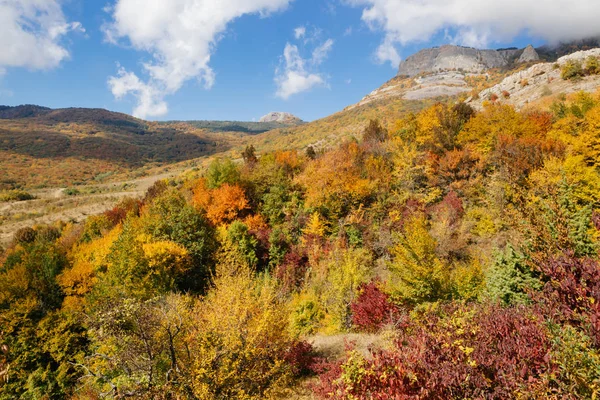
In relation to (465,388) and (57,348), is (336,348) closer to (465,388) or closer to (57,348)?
(465,388)

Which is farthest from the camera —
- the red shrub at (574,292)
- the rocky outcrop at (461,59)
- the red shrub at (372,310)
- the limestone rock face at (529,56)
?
the rocky outcrop at (461,59)

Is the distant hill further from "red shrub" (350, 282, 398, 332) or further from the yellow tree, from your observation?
the yellow tree

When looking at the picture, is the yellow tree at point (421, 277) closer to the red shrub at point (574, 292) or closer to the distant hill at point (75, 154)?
the red shrub at point (574, 292)

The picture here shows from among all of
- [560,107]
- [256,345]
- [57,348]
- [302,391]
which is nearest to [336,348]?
[302,391]

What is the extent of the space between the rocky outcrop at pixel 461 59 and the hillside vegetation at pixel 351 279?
10841 centimetres

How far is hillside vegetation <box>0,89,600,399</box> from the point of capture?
5.72 meters

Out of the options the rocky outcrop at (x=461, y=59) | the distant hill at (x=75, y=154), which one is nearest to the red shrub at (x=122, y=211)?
the distant hill at (x=75, y=154)

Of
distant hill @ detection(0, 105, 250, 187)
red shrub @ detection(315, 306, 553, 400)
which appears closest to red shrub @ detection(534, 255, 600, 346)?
red shrub @ detection(315, 306, 553, 400)

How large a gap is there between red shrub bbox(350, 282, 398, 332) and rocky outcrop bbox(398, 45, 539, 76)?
131m

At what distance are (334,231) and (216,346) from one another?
22853 mm

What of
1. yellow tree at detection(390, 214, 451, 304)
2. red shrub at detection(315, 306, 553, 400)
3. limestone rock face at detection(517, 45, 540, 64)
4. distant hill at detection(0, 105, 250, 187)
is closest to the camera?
red shrub at detection(315, 306, 553, 400)

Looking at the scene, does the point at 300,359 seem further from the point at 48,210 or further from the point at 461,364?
the point at 48,210

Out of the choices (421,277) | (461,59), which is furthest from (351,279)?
(461,59)

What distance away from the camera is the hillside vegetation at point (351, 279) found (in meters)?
5.72
